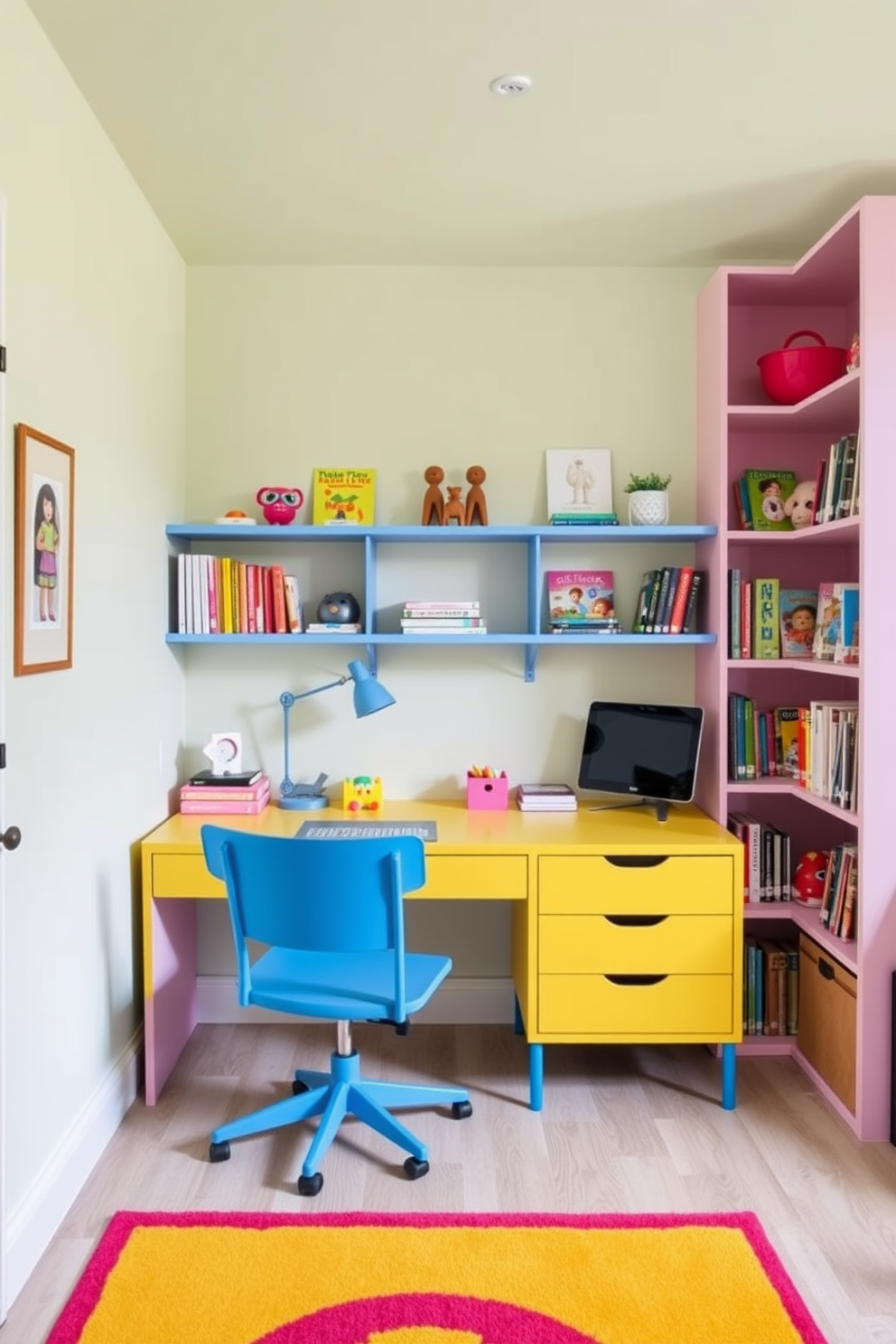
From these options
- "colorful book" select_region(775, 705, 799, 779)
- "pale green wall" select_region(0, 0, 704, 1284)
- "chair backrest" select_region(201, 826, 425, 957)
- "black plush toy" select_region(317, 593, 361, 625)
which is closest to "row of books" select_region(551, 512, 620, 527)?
"pale green wall" select_region(0, 0, 704, 1284)

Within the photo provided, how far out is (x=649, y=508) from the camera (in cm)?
311

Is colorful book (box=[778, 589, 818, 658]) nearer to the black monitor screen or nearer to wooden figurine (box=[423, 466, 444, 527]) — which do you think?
the black monitor screen

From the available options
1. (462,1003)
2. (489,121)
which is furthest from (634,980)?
(489,121)

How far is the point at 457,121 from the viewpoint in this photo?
238 centimetres

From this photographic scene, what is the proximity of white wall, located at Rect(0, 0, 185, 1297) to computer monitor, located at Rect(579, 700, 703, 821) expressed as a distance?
1353 mm

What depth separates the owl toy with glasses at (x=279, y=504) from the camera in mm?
3172

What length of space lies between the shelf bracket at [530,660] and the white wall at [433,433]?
2.0 inches

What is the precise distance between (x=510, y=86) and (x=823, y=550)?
1757 mm

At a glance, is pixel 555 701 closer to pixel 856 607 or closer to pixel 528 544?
pixel 528 544

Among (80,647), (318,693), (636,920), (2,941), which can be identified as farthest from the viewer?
(318,693)

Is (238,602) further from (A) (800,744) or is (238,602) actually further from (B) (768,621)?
(A) (800,744)

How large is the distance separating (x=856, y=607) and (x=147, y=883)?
204 centimetres

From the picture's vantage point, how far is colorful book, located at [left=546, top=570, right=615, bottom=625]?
3279 mm

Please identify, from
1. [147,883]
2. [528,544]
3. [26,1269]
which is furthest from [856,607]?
[26,1269]
